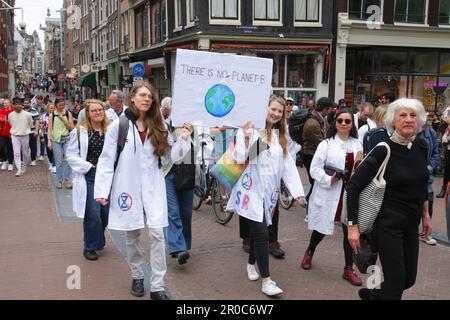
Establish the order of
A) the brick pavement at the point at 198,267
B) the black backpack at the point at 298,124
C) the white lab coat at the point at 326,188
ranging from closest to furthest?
the brick pavement at the point at 198,267 < the white lab coat at the point at 326,188 < the black backpack at the point at 298,124

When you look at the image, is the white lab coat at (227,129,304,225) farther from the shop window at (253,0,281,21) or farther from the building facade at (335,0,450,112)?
the building facade at (335,0,450,112)

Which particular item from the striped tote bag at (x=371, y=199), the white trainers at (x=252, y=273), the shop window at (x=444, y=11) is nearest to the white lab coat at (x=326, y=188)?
the white trainers at (x=252, y=273)

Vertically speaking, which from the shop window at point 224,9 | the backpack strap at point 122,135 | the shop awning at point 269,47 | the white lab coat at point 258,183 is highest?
the shop window at point 224,9

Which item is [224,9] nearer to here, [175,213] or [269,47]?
[269,47]

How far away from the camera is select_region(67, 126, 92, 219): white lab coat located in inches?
220

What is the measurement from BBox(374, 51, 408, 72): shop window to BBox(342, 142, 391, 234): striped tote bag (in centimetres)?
1901

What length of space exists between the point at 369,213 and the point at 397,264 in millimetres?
393

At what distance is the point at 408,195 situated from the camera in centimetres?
349

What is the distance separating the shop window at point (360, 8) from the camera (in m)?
20.9

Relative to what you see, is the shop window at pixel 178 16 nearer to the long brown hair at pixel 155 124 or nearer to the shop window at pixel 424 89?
the shop window at pixel 424 89

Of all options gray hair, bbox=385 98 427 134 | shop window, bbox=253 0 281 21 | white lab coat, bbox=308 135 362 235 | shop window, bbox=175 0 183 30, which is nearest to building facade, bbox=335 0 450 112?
shop window, bbox=253 0 281 21

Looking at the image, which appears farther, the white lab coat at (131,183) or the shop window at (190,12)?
the shop window at (190,12)

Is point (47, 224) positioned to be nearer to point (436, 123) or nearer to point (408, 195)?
point (408, 195)
